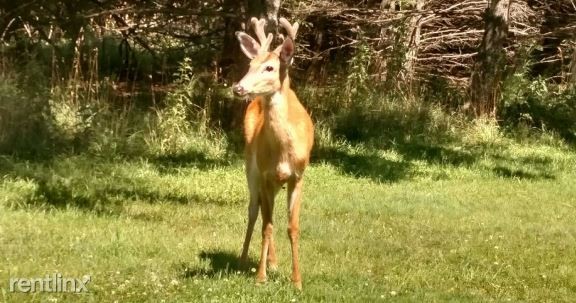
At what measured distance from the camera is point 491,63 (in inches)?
575

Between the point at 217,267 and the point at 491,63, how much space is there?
9453mm

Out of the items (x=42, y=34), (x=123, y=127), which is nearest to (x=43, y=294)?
(x=123, y=127)

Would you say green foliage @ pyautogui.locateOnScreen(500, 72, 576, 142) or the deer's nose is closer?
the deer's nose

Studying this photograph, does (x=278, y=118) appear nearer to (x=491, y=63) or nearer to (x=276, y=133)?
(x=276, y=133)

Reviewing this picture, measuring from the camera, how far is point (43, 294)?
5.32 meters

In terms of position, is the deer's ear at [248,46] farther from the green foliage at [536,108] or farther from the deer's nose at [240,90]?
the green foliage at [536,108]

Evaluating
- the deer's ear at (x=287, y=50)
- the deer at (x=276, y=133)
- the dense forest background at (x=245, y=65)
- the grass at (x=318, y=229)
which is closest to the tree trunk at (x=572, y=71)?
the dense forest background at (x=245, y=65)

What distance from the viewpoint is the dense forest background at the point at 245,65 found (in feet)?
36.9

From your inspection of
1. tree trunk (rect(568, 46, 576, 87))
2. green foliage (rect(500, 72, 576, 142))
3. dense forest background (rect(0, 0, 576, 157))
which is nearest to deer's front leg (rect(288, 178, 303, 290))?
dense forest background (rect(0, 0, 576, 157))

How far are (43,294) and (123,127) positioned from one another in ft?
20.2

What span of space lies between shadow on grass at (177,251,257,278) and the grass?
16 millimetres

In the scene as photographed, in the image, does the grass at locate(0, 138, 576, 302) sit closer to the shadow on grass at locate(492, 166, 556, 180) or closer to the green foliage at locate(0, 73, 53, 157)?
the shadow on grass at locate(492, 166, 556, 180)

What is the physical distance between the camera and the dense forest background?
36.9ft

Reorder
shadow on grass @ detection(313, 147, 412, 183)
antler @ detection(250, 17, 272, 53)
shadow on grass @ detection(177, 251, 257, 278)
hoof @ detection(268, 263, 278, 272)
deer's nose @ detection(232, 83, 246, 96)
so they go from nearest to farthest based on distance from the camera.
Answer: deer's nose @ detection(232, 83, 246, 96) → shadow on grass @ detection(177, 251, 257, 278) → antler @ detection(250, 17, 272, 53) → hoof @ detection(268, 263, 278, 272) → shadow on grass @ detection(313, 147, 412, 183)
